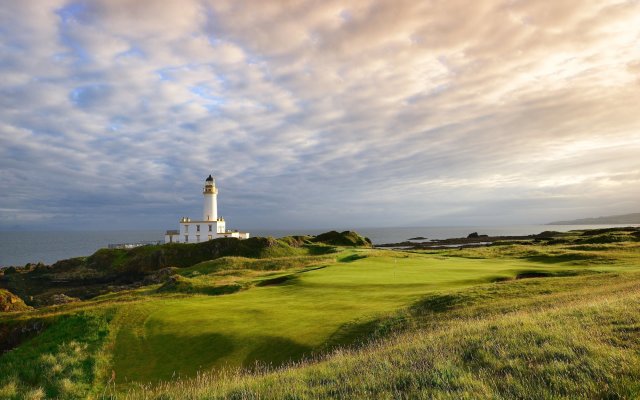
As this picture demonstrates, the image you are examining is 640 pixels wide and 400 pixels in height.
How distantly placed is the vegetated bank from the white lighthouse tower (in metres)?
61.8

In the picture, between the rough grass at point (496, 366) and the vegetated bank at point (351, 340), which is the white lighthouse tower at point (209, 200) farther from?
the rough grass at point (496, 366)

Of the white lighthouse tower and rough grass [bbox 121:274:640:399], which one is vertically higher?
the white lighthouse tower

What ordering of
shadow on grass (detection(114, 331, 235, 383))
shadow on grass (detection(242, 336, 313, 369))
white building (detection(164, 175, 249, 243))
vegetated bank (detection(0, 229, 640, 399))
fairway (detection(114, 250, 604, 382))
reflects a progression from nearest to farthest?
vegetated bank (detection(0, 229, 640, 399)) → shadow on grass (detection(242, 336, 313, 369)) → shadow on grass (detection(114, 331, 235, 383)) → fairway (detection(114, 250, 604, 382)) → white building (detection(164, 175, 249, 243))

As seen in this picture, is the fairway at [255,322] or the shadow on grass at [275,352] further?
the fairway at [255,322]

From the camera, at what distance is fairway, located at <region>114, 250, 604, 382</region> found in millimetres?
17734

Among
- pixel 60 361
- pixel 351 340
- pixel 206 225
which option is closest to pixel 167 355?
pixel 60 361

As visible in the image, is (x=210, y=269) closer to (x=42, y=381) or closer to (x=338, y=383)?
(x=42, y=381)

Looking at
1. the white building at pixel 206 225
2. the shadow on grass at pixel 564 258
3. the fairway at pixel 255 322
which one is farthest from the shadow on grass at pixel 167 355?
the white building at pixel 206 225

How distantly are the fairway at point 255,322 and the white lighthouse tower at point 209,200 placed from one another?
68329 millimetres

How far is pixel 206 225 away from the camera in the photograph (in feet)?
315

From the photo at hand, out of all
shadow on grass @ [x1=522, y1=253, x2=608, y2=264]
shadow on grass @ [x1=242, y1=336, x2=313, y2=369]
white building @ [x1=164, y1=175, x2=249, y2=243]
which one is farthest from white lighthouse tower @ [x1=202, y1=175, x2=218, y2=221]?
shadow on grass @ [x1=242, y1=336, x2=313, y2=369]

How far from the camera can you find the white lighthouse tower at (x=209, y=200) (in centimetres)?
9806

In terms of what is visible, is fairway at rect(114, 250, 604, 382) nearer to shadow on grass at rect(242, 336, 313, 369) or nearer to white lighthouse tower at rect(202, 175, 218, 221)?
shadow on grass at rect(242, 336, 313, 369)

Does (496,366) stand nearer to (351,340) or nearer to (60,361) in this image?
(351,340)
